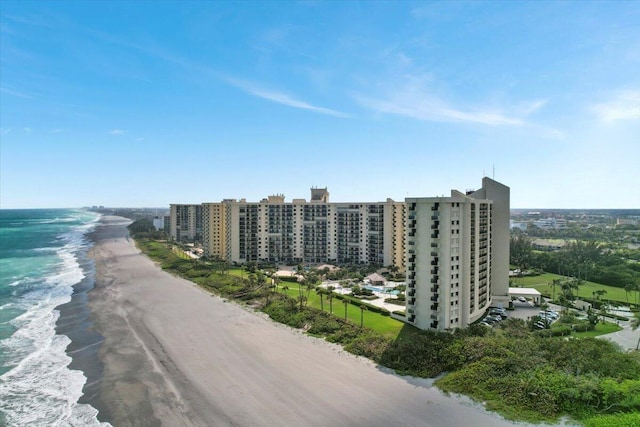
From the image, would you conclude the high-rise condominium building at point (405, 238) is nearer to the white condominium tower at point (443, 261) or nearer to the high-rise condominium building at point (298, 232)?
the white condominium tower at point (443, 261)

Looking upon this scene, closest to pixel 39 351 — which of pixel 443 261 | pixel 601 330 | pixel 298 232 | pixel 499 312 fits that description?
pixel 443 261

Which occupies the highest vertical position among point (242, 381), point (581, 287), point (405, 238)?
point (405, 238)

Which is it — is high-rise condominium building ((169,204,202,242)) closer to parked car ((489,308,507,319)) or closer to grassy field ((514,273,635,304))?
grassy field ((514,273,635,304))

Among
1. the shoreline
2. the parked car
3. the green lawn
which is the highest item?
the parked car

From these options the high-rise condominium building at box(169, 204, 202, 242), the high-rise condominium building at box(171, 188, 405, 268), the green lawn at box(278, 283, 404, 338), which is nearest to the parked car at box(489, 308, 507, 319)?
the green lawn at box(278, 283, 404, 338)

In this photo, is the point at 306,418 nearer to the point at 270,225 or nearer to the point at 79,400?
the point at 79,400

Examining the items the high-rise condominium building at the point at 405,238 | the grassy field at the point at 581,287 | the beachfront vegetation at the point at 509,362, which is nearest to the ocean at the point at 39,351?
the beachfront vegetation at the point at 509,362

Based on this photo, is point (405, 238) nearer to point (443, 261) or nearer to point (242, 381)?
point (443, 261)
